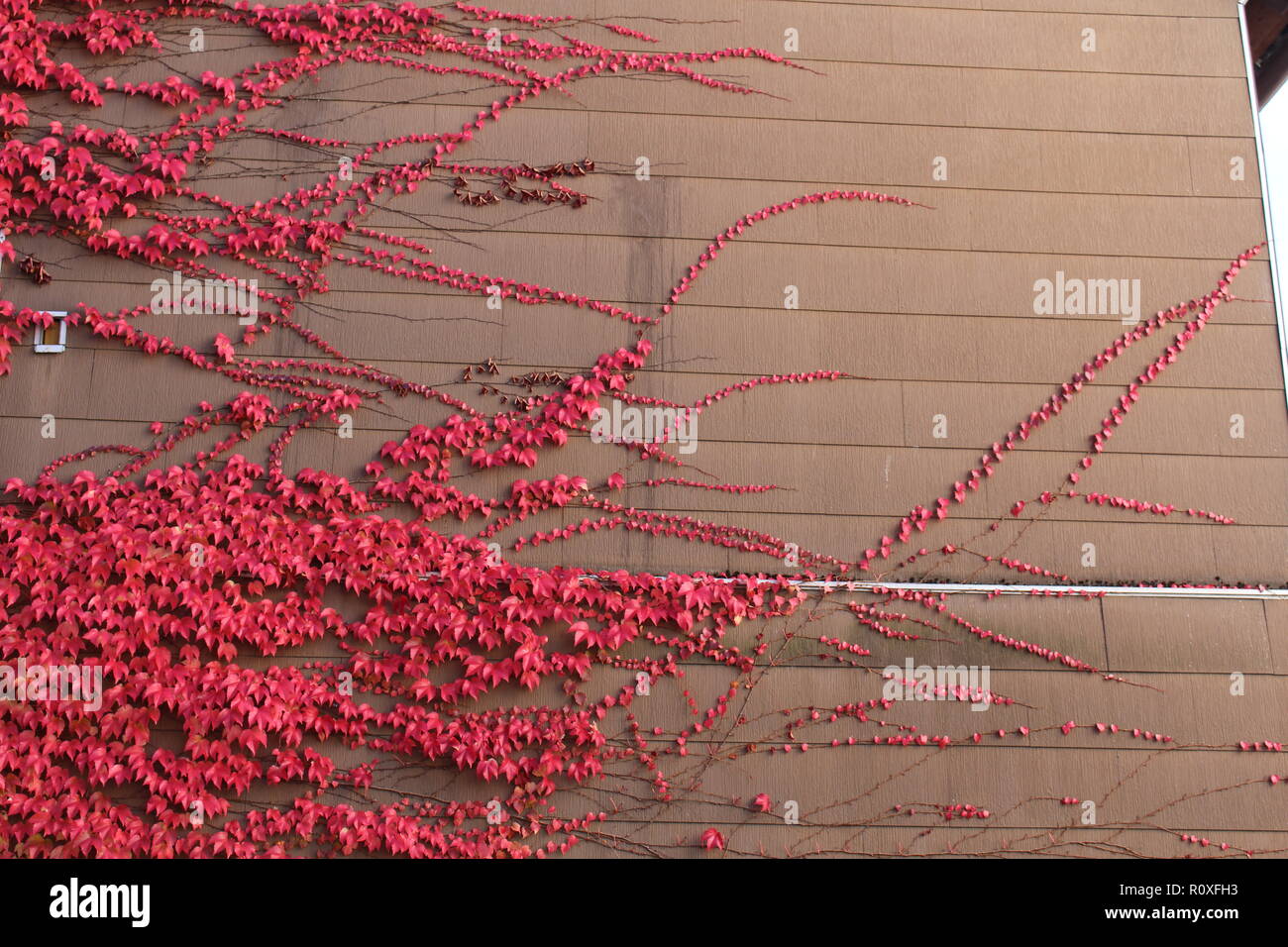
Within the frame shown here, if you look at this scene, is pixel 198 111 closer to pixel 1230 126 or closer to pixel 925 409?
pixel 925 409

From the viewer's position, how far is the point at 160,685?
3.64 m

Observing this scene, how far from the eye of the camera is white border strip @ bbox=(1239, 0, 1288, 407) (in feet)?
13.5

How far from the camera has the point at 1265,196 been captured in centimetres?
421

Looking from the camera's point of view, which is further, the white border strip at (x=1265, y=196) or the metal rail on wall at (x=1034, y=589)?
the white border strip at (x=1265, y=196)

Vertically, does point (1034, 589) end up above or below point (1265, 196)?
below

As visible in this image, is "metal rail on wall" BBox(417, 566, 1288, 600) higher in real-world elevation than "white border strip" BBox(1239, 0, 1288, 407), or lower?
lower

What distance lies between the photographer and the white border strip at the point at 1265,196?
13.5 ft

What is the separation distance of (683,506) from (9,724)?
2688 millimetres

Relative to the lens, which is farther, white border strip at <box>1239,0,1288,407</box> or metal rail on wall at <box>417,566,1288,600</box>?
white border strip at <box>1239,0,1288,407</box>

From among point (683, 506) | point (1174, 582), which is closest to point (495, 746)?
point (683, 506)

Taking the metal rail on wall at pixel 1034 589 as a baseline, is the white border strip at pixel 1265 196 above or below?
above

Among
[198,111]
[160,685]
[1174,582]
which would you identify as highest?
[198,111]

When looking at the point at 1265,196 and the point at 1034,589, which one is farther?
the point at 1265,196
